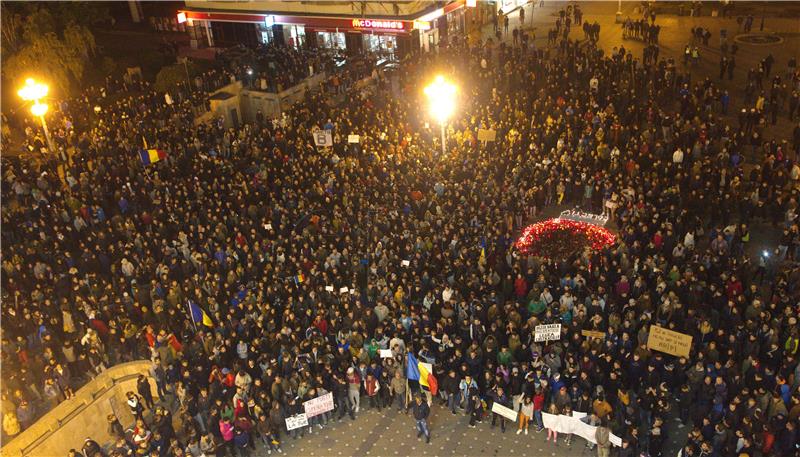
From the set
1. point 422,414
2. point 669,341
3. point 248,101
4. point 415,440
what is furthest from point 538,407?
point 248,101

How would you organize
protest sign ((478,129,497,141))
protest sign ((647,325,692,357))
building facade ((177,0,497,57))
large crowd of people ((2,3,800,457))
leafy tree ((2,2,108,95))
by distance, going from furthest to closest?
1. building facade ((177,0,497,57))
2. leafy tree ((2,2,108,95))
3. protest sign ((478,129,497,141))
4. large crowd of people ((2,3,800,457))
5. protest sign ((647,325,692,357))

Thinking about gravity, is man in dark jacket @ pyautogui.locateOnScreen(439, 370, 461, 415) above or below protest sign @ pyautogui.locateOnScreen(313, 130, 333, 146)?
below

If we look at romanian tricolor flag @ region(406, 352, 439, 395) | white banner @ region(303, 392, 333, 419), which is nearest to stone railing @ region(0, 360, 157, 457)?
white banner @ region(303, 392, 333, 419)

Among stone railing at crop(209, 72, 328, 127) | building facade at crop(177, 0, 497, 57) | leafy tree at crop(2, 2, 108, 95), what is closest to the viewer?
stone railing at crop(209, 72, 328, 127)

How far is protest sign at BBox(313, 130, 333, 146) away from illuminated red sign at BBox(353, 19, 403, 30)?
43.5ft

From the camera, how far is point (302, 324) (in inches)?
605

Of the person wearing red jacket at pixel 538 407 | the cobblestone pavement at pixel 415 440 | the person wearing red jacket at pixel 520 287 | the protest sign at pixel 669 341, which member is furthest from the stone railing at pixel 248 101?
the protest sign at pixel 669 341

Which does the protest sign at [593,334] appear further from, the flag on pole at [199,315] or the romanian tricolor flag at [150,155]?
the romanian tricolor flag at [150,155]

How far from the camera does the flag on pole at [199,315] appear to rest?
1591 cm

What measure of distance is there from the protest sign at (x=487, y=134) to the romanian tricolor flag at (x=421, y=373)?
34.8ft

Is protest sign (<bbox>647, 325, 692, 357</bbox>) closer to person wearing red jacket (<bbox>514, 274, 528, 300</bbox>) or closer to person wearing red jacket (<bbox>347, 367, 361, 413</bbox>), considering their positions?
person wearing red jacket (<bbox>514, 274, 528, 300</bbox>)

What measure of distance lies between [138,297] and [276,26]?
2797 centimetres

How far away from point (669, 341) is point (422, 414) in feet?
16.9

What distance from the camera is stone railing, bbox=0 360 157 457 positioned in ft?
46.1
